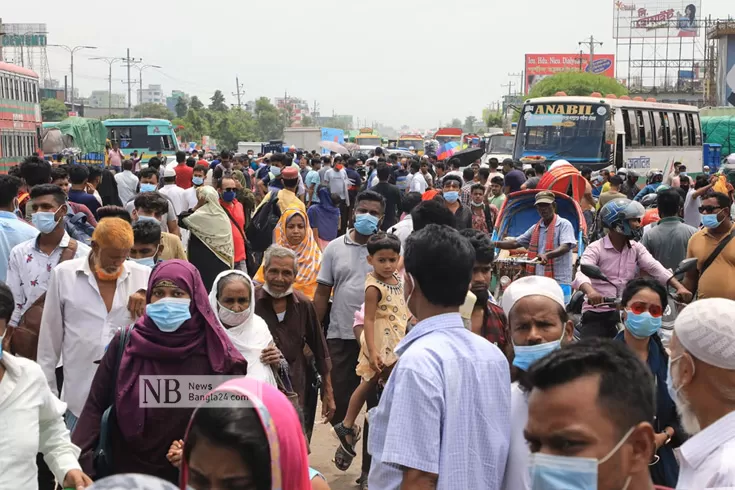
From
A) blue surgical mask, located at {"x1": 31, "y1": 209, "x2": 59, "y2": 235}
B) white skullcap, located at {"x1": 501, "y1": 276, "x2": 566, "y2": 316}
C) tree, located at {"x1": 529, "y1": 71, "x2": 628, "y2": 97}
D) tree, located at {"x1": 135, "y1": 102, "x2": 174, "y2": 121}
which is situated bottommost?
white skullcap, located at {"x1": 501, "y1": 276, "x2": 566, "y2": 316}

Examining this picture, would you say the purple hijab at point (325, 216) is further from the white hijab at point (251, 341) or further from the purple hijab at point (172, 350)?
the purple hijab at point (172, 350)

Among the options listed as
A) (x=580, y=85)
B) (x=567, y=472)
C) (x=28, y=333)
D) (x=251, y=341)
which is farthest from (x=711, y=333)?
(x=580, y=85)

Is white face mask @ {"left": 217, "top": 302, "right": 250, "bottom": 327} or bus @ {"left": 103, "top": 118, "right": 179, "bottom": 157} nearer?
white face mask @ {"left": 217, "top": 302, "right": 250, "bottom": 327}

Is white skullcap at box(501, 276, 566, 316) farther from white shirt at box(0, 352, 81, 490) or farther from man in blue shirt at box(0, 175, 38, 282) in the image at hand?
man in blue shirt at box(0, 175, 38, 282)

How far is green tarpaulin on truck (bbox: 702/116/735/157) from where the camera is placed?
166 ft

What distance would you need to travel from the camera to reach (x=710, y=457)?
2.65 m

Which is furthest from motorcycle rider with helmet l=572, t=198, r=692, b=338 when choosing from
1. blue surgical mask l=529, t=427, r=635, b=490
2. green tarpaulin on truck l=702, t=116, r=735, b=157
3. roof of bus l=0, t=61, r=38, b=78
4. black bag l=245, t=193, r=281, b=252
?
green tarpaulin on truck l=702, t=116, r=735, b=157

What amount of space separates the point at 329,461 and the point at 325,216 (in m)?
5.62

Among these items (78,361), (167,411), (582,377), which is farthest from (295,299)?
(582,377)

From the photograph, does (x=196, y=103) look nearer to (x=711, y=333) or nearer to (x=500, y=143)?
(x=500, y=143)

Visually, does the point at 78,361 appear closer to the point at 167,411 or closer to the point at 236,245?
the point at 167,411

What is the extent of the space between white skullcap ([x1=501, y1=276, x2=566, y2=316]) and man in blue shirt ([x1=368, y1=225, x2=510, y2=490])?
21.0 inches

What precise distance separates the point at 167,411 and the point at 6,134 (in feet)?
81.2

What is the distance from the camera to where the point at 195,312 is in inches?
169
